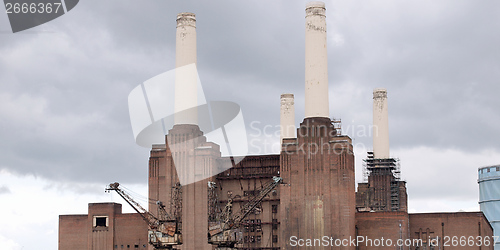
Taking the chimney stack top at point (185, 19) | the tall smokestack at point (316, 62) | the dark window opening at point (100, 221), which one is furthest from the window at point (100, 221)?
the tall smokestack at point (316, 62)

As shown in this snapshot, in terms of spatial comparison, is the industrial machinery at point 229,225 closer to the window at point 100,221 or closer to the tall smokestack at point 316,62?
the tall smokestack at point 316,62

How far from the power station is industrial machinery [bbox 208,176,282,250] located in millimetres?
120

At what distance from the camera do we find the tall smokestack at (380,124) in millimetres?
119812

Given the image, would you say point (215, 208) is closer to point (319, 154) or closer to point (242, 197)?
point (242, 197)

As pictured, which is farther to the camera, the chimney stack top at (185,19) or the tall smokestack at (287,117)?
the tall smokestack at (287,117)

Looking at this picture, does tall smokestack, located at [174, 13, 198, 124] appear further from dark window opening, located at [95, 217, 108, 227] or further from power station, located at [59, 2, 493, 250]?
dark window opening, located at [95, 217, 108, 227]

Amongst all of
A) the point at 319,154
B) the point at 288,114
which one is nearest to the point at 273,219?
the point at 319,154

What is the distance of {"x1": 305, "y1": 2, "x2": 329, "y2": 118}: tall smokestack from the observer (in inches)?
3538

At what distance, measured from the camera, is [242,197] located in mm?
95188

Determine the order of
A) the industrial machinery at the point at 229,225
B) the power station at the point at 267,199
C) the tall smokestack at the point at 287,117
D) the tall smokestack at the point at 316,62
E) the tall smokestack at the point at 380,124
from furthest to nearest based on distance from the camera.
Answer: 1. the tall smokestack at the point at 380,124
2. the tall smokestack at the point at 287,117
3. the industrial machinery at the point at 229,225
4. the tall smokestack at the point at 316,62
5. the power station at the point at 267,199

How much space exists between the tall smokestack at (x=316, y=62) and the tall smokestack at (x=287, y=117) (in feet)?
93.6

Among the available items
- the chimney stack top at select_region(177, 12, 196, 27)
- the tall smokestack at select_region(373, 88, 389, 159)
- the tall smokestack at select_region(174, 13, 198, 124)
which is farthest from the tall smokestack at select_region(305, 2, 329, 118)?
the tall smokestack at select_region(373, 88, 389, 159)

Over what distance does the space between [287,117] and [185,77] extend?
29.5 meters

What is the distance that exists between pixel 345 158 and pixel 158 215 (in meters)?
23.7
